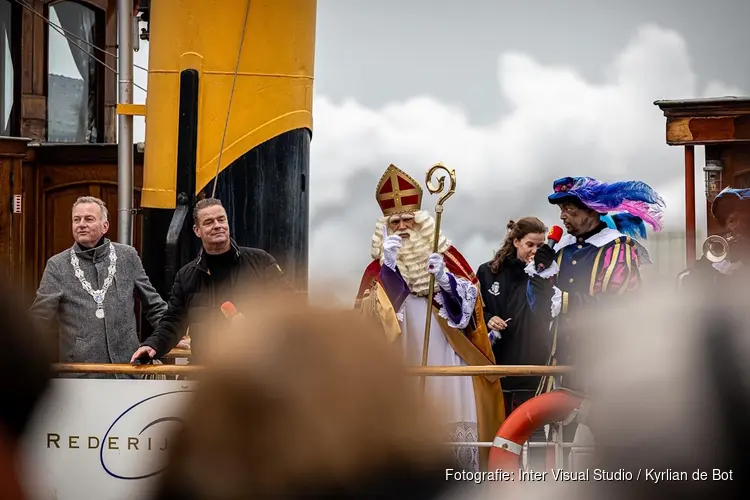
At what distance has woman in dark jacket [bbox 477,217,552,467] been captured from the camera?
673cm

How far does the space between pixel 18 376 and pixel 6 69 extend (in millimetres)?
10497

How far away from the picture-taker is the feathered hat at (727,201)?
6027 mm

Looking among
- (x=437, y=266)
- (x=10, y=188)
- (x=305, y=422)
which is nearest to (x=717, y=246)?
(x=437, y=266)

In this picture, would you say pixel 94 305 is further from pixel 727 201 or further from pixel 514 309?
pixel 727 201

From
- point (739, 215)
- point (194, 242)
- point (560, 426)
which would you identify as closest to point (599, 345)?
point (560, 426)

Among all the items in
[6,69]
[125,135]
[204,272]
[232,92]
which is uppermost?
[6,69]

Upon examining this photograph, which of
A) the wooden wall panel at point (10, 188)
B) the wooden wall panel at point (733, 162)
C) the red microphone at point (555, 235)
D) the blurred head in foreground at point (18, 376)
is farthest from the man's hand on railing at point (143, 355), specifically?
the wooden wall panel at point (10, 188)

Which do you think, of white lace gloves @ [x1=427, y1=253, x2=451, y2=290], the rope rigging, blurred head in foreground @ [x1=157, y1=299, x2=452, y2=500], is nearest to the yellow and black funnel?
the rope rigging

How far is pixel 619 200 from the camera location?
590 cm

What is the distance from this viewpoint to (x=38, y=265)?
33.8 ft

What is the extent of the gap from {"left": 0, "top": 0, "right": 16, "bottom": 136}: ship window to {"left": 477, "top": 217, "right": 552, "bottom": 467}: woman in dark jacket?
241 inches

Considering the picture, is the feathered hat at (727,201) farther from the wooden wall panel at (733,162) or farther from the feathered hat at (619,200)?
the wooden wall panel at (733,162)

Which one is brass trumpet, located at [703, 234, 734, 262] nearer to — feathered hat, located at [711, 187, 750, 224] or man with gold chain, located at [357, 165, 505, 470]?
feathered hat, located at [711, 187, 750, 224]

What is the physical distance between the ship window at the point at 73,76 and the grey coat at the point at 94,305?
622 centimetres
